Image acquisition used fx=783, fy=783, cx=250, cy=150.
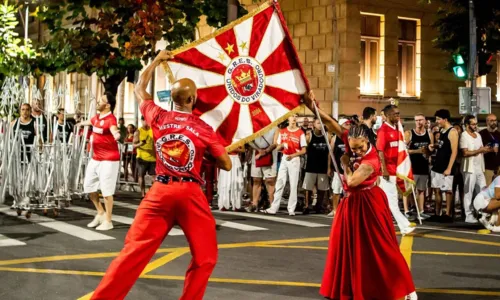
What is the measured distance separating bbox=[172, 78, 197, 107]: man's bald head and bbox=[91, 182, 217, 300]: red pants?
2.10 ft

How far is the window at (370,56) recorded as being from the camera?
95.3 feet

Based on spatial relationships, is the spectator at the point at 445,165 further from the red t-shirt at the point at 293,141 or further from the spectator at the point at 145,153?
the spectator at the point at 145,153

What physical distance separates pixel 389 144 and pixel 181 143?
7233 millimetres

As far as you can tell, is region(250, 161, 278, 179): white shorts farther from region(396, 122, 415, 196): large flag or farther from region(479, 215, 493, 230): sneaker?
region(479, 215, 493, 230): sneaker

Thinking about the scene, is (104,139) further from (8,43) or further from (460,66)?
(8,43)

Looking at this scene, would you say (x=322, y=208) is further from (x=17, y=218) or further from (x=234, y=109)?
(x=234, y=109)

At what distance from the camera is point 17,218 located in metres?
13.7

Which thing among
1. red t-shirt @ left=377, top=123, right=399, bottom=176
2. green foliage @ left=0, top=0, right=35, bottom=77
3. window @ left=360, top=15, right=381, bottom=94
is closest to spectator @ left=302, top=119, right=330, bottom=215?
red t-shirt @ left=377, top=123, right=399, bottom=176

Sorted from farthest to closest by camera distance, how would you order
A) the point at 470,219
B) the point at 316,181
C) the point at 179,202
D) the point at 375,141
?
the point at 316,181
the point at 470,219
the point at 375,141
the point at 179,202

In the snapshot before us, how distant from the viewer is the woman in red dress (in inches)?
269

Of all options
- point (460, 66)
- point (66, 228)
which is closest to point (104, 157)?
point (66, 228)

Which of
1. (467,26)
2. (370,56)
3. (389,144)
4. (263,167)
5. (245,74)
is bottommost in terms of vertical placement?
(263,167)

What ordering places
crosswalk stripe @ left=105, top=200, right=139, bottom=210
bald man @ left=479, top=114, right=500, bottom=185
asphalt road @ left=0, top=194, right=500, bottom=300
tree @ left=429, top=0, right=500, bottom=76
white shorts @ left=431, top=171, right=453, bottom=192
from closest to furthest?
asphalt road @ left=0, top=194, right=500, bottom=300, white shorts @ left=431, top=171, right=453, bottom=192, bald man @ left=479, top=114, right=500, bottom=185, crosswalk stripe @ left=105, top=200, right=139, bottom=210, tree @ left=429, top=0, right=500, bottom=76

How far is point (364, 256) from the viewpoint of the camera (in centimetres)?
691
